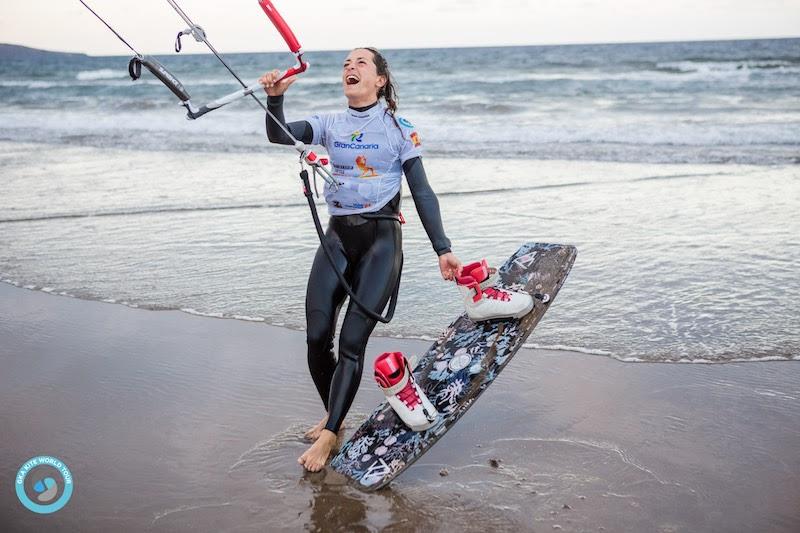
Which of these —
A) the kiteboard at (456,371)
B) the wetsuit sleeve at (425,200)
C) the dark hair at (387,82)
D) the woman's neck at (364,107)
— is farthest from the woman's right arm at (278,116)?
the kiteboard at (456,371)

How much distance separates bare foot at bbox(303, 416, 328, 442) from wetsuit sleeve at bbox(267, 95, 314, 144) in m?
1.33

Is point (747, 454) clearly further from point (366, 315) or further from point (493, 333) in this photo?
point (366, 315)

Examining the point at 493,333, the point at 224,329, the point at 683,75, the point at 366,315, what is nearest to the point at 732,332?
the point at 493,333

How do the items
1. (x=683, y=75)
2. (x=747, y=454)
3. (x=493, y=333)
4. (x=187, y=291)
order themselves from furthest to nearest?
(x=683, y=75), (x=187, y=291), (x=493, y=333), (x=747, y=454)

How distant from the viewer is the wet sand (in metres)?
3.34

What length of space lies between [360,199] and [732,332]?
9.14 ft

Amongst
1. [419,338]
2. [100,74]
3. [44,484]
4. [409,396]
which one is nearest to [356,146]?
[409,396]

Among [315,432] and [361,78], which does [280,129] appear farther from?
[315,432]

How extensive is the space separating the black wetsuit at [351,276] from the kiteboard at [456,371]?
0.64 ft

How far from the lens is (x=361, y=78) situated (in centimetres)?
387

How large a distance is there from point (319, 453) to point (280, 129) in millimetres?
1459

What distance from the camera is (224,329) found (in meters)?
5.53

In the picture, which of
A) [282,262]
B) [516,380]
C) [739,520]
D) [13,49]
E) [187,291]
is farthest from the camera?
[13,49]

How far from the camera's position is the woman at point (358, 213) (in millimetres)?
3830
